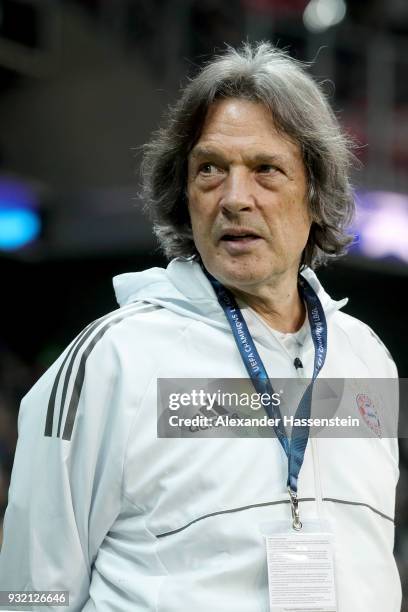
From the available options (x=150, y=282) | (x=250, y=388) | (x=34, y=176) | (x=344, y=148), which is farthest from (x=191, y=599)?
(x=34, y=176)

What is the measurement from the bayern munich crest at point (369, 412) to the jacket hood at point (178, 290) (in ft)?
1.15

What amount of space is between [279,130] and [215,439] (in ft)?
2.15

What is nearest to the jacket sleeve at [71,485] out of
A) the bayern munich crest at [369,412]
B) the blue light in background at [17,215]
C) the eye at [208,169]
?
the eye at [208,169]

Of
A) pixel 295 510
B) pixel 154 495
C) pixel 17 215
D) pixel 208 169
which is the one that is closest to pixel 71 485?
pixel 154 495

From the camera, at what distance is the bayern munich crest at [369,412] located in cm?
213

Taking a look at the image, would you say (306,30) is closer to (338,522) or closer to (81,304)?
(81,304)

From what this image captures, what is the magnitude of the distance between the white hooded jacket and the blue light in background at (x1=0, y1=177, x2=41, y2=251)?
4.64 meters

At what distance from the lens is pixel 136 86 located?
7203 millimetres

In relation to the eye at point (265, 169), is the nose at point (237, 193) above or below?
below

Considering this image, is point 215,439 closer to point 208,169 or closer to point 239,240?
point 239,240

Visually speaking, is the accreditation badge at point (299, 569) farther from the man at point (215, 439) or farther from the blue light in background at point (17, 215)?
the blue light in background at point (17, 215)

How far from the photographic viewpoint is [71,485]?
190 centimetres

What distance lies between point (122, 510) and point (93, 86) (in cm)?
570

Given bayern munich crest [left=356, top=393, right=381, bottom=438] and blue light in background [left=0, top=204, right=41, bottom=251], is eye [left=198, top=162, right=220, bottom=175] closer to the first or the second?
bayern munich crest [left=356, top=393, right=381, bottom=438]
